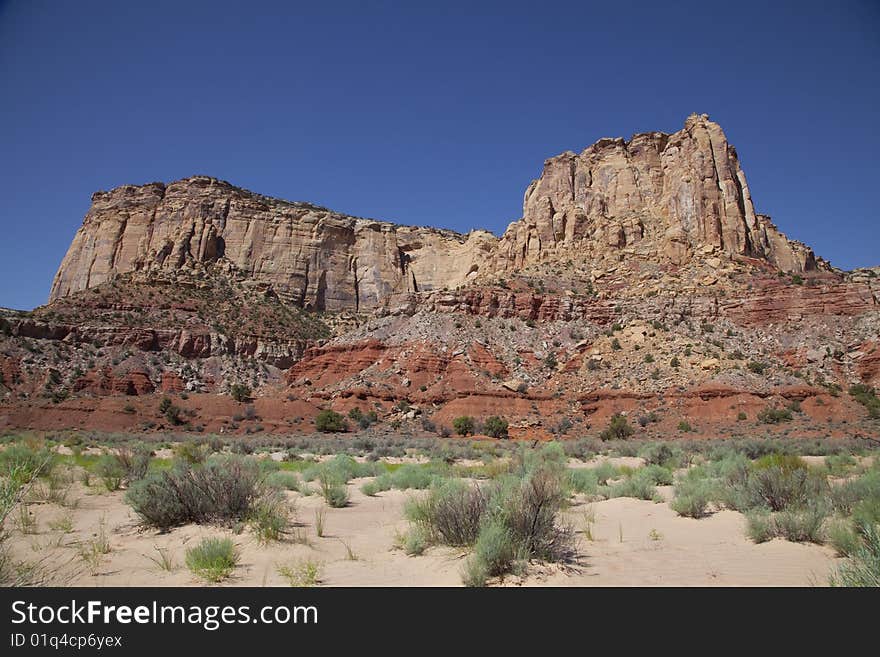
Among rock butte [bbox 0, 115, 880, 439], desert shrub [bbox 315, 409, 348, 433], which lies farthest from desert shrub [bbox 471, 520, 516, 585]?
desert shrub [bbox 315, 409, 348, 433]

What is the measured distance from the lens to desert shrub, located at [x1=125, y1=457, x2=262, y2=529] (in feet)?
26.5

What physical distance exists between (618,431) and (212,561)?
109 ft

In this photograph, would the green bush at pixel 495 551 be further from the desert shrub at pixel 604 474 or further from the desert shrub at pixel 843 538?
the desert shrub at pixel 604 474

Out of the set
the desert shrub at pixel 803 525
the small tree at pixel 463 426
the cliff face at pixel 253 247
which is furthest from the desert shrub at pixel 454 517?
the cliff face at pixel 253 247

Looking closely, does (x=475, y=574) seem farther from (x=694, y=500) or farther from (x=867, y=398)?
(x=867, y=398)

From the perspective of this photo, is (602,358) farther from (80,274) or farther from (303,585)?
(80,274)

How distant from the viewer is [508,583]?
566cm

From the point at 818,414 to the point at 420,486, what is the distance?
35.5m

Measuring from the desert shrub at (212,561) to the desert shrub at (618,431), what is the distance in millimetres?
31009

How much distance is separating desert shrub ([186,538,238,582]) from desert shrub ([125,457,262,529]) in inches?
75.9

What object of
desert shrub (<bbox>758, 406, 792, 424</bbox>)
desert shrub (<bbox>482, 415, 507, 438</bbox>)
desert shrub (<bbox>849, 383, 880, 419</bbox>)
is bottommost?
desert shrub (<bbox>482, 415, 507, 438</bbox>)

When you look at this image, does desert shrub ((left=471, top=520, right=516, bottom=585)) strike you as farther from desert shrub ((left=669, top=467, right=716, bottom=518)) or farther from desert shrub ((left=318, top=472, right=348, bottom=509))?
desert shrub ((left=318, top=472, right=348, bottom=509))

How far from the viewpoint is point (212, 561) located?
5969mm

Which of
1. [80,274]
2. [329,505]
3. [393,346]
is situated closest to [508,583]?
[329,505]
